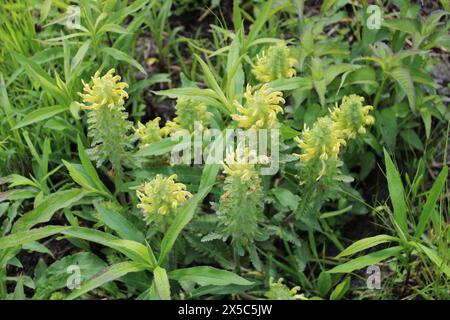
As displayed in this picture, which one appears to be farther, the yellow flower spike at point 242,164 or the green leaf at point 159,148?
the green leaf at point 159,148

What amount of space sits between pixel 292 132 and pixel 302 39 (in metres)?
0.60

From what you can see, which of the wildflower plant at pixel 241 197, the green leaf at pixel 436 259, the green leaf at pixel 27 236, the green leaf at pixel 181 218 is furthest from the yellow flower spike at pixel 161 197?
the green leaf at pixel 436 259

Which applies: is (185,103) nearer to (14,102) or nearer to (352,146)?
(352,146)

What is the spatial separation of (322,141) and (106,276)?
0.82 m

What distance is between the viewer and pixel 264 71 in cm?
239

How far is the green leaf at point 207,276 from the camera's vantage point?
1995 mm

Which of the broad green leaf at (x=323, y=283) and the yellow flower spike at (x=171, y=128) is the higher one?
the yellow flower spike at (x=171, y=128)

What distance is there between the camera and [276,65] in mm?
2334

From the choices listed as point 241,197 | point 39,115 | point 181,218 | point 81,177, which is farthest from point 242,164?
point 39,115

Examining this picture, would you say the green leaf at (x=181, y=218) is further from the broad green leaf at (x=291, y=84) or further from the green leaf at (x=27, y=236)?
the broad green leaf at (x=291, y=84)

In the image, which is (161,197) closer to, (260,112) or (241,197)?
(241,197)

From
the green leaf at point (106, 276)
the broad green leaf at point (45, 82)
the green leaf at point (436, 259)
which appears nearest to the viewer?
the green leaf at point (106, 276)

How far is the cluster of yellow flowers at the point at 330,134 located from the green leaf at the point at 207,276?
452 mm

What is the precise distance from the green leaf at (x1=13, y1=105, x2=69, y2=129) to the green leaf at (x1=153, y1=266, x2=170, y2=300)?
85 cm
